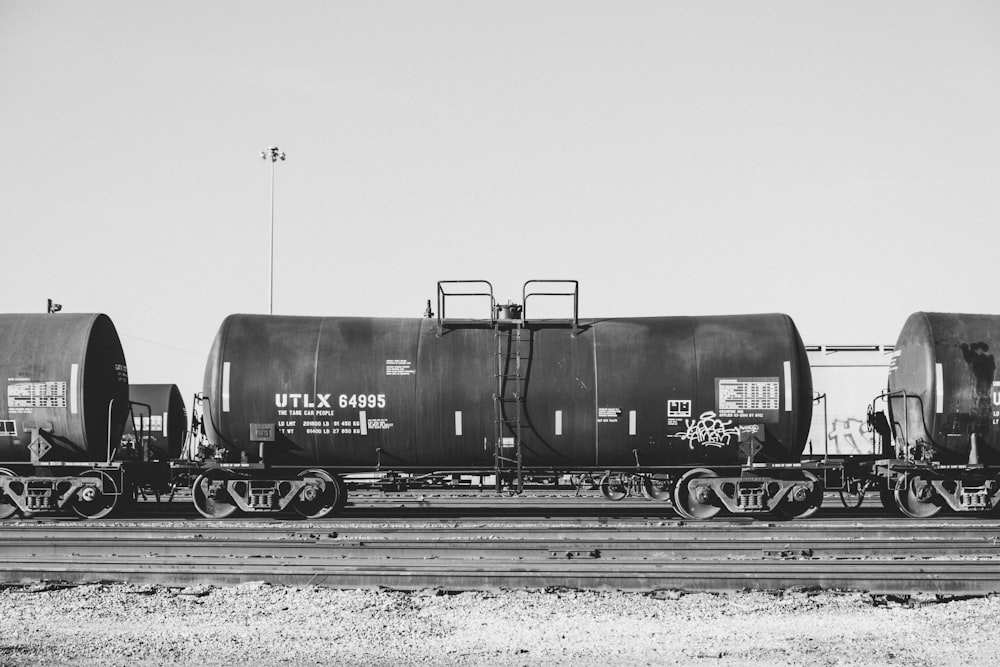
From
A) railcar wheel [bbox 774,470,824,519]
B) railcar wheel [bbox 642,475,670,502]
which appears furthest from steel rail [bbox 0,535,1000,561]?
railcar wheel [bbox 642,475,670,502]

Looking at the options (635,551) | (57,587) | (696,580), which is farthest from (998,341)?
(57,587)

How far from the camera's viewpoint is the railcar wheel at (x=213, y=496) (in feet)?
52.3

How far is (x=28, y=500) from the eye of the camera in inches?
632

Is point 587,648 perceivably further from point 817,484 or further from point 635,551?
point 817,484

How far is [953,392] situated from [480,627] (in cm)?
1087

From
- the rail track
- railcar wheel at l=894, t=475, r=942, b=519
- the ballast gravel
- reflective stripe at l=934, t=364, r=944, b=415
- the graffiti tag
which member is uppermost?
reflective stripe at l=934, t=364, r=944, b=415

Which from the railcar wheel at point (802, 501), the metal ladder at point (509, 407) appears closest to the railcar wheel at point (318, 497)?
the metal ladder at point (509, 407)

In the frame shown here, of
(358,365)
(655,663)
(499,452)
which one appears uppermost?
(358,365)

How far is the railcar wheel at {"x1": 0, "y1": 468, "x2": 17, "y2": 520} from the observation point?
16.1 metres

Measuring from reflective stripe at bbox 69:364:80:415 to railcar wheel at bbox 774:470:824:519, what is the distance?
39.8 ft

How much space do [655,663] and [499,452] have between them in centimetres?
835

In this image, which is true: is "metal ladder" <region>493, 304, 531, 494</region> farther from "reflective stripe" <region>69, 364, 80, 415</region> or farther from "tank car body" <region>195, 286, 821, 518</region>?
"reflective stripe" <region>69, 364, 80, 415</region>

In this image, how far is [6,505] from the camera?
53.5 ft

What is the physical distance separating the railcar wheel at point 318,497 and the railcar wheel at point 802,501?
7.49m
